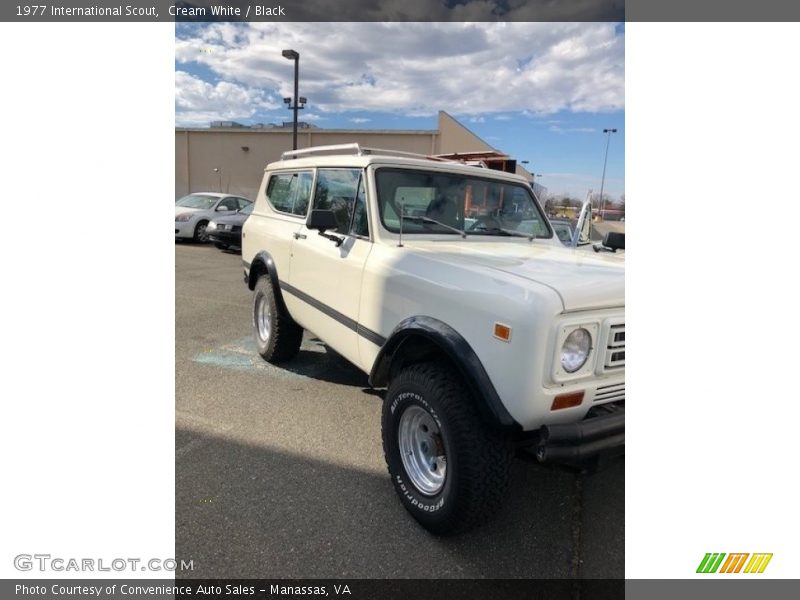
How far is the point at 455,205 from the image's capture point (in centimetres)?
368

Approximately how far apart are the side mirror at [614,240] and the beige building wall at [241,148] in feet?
59.3

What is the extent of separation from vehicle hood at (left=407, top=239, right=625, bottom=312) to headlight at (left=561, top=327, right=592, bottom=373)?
12cm

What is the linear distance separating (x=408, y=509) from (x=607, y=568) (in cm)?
96

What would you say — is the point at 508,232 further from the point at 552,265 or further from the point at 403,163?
the point at 552,265

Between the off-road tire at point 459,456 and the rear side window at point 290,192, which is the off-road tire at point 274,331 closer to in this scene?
the rear side window at point 290,192

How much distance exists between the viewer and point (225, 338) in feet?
18.7

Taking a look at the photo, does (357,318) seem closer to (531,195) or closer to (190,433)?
(190,433)

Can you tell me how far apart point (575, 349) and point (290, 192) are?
10.9ft

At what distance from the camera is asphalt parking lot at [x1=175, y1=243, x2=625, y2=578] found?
2.36 m

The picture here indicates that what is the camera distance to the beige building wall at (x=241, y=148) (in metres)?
21.5

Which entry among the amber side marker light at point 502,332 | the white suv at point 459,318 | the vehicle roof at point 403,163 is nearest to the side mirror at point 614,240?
the white suv at point 459,318

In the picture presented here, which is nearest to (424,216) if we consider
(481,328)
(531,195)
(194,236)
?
(531,195)
